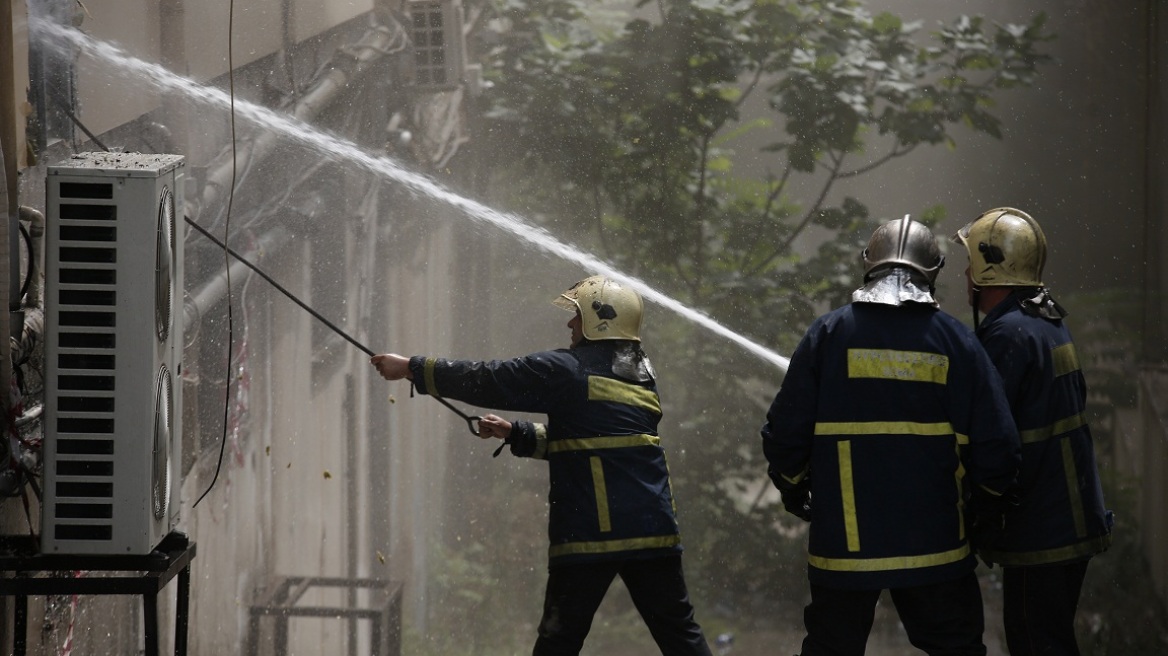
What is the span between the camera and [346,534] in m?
6.60

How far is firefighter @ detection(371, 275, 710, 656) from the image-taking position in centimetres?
444

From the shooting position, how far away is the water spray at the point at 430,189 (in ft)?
19.5

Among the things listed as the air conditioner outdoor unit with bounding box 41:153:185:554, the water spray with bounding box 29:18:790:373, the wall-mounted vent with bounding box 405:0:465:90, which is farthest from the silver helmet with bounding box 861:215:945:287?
the wall-mounted vent with bounding box 405:0:465:90

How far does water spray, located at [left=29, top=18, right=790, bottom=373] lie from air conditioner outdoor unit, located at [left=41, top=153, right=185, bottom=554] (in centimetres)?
242

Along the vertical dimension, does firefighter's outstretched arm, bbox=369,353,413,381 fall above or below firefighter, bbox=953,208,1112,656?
above

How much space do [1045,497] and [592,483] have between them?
162 cm

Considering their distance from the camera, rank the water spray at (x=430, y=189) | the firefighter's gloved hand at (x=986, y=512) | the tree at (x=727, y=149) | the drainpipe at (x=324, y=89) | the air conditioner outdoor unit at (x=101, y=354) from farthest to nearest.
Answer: the tree at (x=727, y=149), the drainpipe at (x=324, y=89), the water spray at (x=430, y=189), the firefighter's gloved hand at (x=986, y=512), the air conditioner outdoor unit at (x=101, y=354)

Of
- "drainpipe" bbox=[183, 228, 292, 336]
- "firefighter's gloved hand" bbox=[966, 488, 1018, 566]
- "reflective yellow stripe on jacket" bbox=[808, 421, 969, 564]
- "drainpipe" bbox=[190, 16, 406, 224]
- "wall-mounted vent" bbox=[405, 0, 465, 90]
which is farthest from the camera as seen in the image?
"wall-mounted vent" bbox=[405, 0, 465, 90]

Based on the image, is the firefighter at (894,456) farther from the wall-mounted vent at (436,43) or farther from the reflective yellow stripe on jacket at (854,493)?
the wall-mounted vent at (436,43)

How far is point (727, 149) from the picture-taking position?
701 centimetres

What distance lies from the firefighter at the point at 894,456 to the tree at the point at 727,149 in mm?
3101

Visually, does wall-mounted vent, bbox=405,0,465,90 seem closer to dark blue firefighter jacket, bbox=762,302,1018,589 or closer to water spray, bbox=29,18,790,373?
water spray, bbox=29,18,790,373

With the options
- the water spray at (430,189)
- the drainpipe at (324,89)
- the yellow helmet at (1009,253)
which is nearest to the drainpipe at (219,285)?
the drainpipe at (324,89)

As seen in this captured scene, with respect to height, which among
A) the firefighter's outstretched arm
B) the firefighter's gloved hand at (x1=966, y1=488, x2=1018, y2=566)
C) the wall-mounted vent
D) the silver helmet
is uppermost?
the wall-mounted vent
